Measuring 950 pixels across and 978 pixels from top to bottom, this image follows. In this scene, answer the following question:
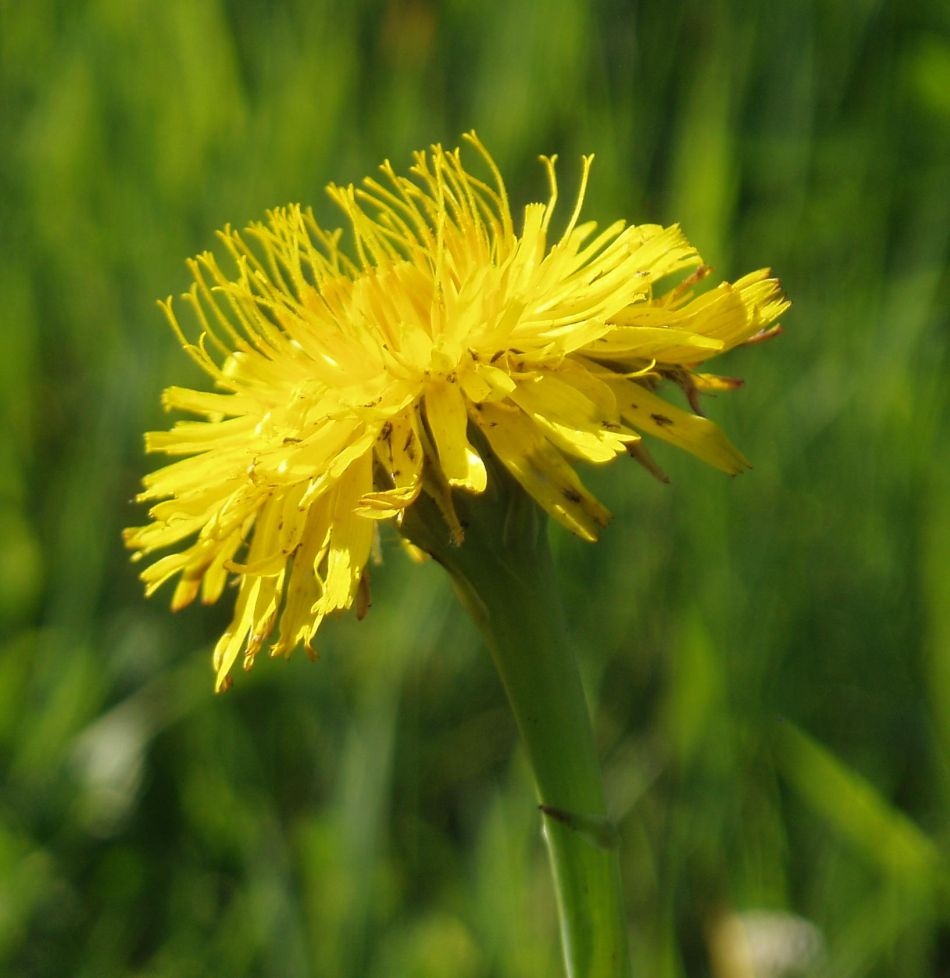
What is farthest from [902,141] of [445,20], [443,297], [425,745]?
[443,297]

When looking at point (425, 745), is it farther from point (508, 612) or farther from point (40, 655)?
point (508, 612)

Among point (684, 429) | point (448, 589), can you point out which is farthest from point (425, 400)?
point (448, 589)

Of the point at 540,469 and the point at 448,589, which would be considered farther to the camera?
the point at 448,589

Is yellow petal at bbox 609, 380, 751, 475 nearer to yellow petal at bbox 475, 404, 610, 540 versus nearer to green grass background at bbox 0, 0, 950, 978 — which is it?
yellow petal at bbox 475, 404, 610, 540

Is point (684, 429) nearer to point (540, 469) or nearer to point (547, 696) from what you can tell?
point (540, 469)

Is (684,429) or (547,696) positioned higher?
(684,429)

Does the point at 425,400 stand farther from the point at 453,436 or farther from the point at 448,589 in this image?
the point at 448,589

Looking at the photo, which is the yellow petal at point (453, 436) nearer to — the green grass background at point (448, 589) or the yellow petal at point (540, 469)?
the yellow petal at point (540, 469)
